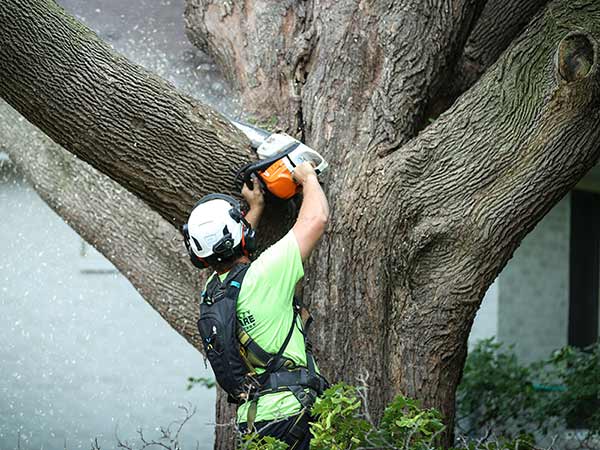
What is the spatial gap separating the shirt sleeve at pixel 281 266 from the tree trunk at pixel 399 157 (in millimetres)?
453

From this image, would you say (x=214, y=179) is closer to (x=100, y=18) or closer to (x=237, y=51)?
(x=237, y=51)

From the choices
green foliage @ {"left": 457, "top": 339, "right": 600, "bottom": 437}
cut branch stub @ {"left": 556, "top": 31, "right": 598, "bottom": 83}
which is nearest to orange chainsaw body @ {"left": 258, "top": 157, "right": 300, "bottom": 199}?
cut branch stub @ {"left": 556, "top": 31, "right": 598, "bottom": 83}

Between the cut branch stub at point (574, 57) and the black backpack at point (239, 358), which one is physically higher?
the cut branch stub at point (574, 57)

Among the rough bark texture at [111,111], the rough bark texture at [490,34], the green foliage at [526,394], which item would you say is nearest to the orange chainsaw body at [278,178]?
the rough bark texture at [111,111]

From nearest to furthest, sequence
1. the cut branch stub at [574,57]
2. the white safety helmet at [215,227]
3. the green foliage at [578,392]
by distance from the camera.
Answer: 1. the white safety helmet at [215,227]
2. the cut branch stub at [574,57]
3. the green foliage at [578,392]

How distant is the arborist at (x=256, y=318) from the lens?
13.9ft

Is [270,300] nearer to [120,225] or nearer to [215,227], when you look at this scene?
[215,227]

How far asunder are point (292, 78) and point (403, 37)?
2.18ft

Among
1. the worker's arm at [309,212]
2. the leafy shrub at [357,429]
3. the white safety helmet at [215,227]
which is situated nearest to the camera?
the leafy shrub at [357,429]

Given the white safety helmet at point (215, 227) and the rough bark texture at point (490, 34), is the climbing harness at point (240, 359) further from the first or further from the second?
the rough bark texture at point (490, 34)

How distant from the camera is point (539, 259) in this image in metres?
11.4

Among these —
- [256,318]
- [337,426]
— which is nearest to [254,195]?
[256,318]

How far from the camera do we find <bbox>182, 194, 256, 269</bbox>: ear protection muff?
423cm

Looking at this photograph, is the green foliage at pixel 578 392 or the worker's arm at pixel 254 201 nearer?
the worker's arm at pixel 254 201
